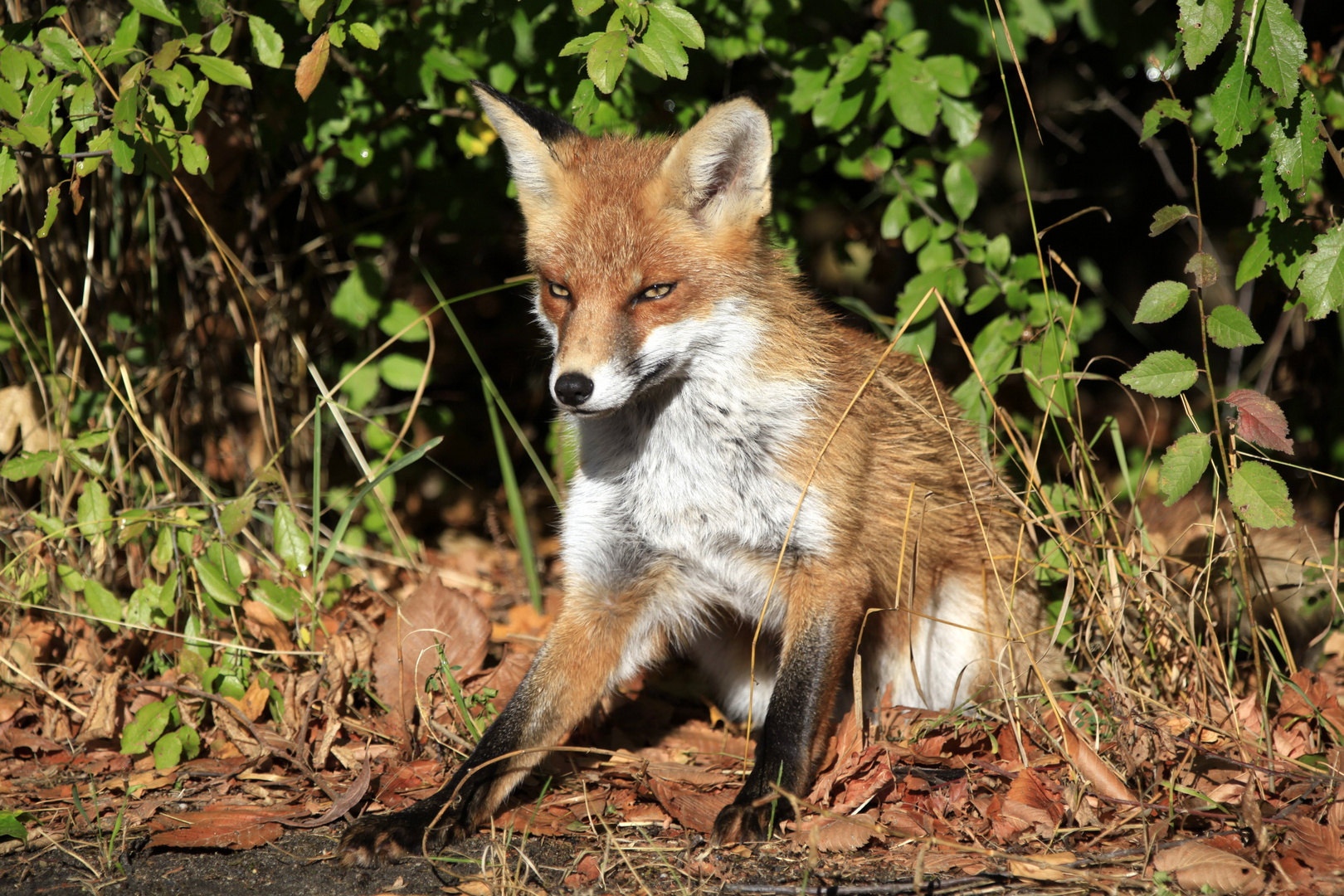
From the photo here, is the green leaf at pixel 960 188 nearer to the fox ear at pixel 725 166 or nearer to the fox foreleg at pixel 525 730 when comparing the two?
the fox ear at pixel 725 166

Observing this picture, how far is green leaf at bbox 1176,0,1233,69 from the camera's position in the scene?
227 centimetres

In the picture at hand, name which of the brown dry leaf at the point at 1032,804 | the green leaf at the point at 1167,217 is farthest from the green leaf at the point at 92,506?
the green leaf at the point at 1167,217

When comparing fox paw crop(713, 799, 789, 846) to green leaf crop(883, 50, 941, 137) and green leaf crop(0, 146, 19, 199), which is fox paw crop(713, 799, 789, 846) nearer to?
green leaf crop(883, 50, 941, 137)

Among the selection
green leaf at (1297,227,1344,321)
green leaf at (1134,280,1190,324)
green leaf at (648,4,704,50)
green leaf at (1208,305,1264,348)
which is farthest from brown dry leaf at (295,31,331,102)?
green leaf at (1297,227,1344,321)

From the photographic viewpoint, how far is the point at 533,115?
9.59 feet

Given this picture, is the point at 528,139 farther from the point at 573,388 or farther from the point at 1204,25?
the point at 1204,25

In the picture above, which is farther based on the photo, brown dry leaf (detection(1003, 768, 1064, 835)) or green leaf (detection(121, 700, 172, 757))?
green leaf (detection(121, 700, 172, 757))

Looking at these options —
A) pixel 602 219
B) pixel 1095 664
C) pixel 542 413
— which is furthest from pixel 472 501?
pixel 1095 664

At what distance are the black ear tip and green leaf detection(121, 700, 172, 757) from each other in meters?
1.99

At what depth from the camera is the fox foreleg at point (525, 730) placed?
2.37 meters

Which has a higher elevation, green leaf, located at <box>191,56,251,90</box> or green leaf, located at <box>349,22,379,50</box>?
green leaf, located at <box>349,22,379,50</box>

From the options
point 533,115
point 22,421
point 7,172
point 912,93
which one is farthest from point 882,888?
point 22,421

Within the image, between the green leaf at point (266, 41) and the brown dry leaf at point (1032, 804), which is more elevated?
the green leaf at point (266, 41)

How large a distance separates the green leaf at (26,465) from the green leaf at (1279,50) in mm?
3490
